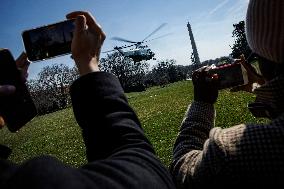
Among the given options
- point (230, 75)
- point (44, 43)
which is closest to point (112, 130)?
point (44, 43)

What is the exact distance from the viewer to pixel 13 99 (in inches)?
66.5

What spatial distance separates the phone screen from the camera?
267cm

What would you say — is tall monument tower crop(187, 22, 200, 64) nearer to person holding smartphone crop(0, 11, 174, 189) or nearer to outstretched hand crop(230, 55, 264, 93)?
outstretched hand crop(230, 55, 264, 93)

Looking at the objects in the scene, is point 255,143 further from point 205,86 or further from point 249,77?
point 249,77

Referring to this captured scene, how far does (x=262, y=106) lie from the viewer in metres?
2.09

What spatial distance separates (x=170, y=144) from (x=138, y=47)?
53.9m

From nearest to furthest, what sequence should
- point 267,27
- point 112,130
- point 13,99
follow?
1. point 112,130
2. point 13,99
3. point 267,27

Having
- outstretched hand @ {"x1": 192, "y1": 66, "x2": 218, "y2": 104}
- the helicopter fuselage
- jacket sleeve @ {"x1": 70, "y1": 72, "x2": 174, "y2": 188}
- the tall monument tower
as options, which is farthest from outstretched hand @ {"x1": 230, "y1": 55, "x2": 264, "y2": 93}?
the tall monument tower

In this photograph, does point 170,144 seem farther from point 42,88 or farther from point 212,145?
point 42,88

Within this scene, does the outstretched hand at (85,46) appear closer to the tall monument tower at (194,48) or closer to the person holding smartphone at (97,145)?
the person holding smartphone at (97,145)

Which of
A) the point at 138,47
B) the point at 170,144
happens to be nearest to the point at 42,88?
the point at 138,47

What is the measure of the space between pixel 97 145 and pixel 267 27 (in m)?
1.07

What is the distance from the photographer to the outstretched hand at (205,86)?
250 cm

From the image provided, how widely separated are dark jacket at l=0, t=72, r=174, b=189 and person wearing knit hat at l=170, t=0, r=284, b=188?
50 cm
